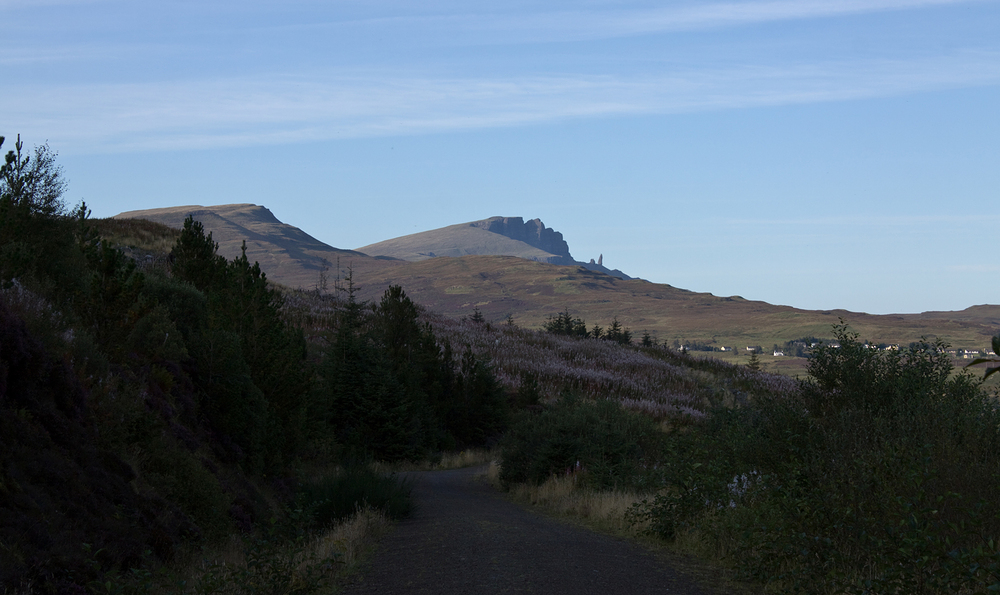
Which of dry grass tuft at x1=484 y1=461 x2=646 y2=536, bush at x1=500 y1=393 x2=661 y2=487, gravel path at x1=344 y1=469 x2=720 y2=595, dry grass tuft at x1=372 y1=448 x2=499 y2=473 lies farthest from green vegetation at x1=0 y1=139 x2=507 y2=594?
bush at x1=500 y1=393 x2=661 y2=487

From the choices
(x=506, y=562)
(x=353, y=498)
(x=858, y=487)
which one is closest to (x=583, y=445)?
(x=353, y=498)

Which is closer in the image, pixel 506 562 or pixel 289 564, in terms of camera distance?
pixel 289 564

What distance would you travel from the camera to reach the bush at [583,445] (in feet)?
55.4

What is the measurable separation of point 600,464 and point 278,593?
10176 mm

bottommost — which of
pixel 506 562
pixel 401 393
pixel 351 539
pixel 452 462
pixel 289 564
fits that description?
pixel 452 462

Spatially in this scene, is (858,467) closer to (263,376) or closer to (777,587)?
(777,587)

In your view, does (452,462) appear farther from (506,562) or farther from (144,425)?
(506,562)

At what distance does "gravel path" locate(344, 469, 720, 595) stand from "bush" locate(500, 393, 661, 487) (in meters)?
3.87

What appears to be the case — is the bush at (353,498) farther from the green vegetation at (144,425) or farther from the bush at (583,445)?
the bush at (583,445)

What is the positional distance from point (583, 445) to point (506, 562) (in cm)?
933

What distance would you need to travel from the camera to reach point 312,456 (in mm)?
21250

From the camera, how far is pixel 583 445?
1803cm

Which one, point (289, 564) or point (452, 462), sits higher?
point (289, 564)

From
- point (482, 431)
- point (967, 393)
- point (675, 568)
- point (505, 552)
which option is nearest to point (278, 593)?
point (505, 552)
